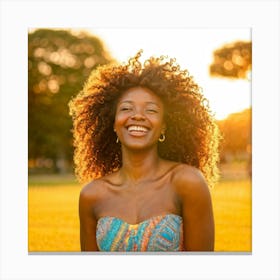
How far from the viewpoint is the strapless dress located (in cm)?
475

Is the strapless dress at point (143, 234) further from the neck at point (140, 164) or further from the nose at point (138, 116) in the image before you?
the nose at point (138, 116)

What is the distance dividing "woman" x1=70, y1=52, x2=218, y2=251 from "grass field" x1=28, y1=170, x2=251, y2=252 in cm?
133

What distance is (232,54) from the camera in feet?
25.0

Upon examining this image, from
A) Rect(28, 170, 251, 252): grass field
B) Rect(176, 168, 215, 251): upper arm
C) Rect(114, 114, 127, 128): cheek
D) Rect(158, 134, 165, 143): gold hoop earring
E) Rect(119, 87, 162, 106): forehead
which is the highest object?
Rect(119, 87, 162, 106): forehead

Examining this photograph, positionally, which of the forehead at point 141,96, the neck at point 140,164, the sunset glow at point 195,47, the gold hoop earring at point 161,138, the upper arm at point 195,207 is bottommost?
the upper arm at point 195,207

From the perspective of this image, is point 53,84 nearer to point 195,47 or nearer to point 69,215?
point 69,215

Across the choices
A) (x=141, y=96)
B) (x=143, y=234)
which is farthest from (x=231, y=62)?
(x=143, y=234)

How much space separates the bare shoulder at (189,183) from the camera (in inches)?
184

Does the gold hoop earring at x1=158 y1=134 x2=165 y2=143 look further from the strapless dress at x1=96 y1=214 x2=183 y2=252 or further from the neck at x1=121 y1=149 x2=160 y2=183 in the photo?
the strapless dress at x1=96 y1=214 x2=183 y2=252

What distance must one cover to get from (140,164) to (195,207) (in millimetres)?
523

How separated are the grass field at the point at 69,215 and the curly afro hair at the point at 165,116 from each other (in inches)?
50.2

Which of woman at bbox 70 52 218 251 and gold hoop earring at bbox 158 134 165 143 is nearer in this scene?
woman at bbox 70 52 218 251

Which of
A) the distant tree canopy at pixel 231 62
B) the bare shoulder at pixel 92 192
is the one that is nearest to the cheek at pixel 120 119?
the bare shoulder at pixel 92 192

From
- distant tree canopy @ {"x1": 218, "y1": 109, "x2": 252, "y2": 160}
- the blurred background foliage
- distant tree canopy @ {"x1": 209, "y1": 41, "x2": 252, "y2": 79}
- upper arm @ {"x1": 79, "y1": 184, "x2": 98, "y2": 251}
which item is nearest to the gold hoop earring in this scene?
upper arm @ {"x1": 79, "y1": 184, "x2": 98, "y2": 251}
